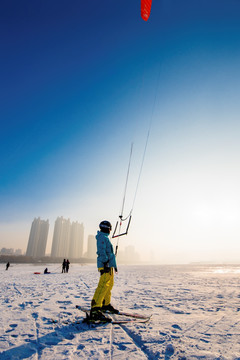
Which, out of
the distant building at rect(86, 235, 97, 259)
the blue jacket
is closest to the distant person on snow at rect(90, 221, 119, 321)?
the blue jacket

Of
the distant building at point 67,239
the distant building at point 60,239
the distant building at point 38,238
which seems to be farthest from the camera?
the distant building at point 67,239

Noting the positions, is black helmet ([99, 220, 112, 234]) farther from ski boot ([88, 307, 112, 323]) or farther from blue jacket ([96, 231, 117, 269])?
ski boot ([88, 307, 112, 323])

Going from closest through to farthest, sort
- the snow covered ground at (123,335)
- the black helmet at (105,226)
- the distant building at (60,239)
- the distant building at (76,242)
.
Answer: the snow covered ground at (123,335) → the black helmet at (105,226) → the distant building at (60,239) → the distant building at (76,242)

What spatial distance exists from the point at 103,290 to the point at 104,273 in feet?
1.27

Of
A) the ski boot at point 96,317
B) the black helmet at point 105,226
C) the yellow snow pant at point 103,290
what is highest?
the black helmet at point 105,226

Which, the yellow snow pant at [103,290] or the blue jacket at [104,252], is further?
the blue jacket at [104,252]

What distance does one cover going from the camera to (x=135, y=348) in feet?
9.93

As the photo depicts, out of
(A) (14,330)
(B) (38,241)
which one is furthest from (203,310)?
(B) (38,241)

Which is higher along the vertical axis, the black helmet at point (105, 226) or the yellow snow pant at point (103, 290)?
the black helmet at point (105, 226)

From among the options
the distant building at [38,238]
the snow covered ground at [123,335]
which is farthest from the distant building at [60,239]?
the snow covered ground at [123,335]

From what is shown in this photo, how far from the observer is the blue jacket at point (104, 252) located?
15.9 feet

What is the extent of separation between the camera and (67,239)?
515 ft

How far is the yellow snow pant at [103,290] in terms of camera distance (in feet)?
14.3

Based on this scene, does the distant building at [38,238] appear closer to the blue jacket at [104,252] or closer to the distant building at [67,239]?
the distant building at [67,239]
